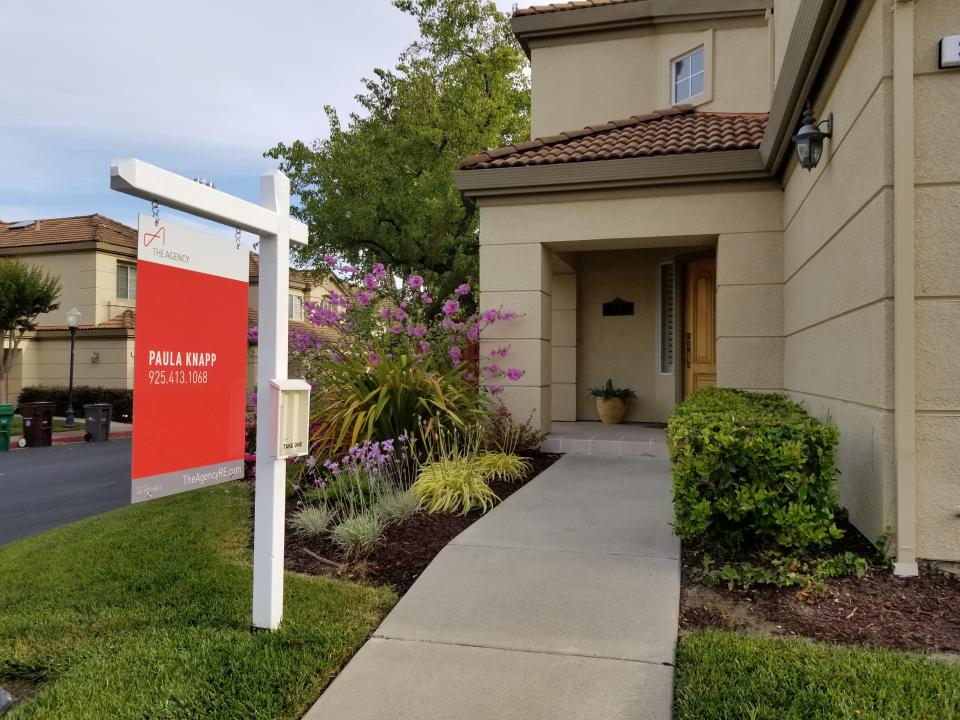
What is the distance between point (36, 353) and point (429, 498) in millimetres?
23602

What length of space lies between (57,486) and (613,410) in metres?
8.36

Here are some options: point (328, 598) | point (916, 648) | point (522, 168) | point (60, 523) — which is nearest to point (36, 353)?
point (60, 523)

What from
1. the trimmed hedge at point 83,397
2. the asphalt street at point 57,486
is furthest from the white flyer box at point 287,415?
the trimmed hedge at point 83,397

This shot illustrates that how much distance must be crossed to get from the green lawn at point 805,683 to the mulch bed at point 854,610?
222 mm

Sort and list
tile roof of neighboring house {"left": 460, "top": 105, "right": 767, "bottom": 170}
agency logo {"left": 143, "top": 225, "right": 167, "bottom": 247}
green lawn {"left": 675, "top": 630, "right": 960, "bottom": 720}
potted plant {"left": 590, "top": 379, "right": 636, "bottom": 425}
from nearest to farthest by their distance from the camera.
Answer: green lawn {"left": 675, "top": 630, "right": 960, "bottom": 720}
agency logo {"left": 143, "top": 225, "right": 167, "bottom": 247}
tile roof of neighboring house {"left": 460, "top": 105, "right": 767, "bottom": 170}
potted plant {"left": 590, "top": 379, "right": 636, "bottom": 425}

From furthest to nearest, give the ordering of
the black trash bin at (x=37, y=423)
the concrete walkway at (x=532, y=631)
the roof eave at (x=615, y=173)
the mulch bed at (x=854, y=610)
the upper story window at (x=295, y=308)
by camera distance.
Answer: the upper story window at (x=295, y=308) → the black trash bin at (x=37, y=423) → the roof eave at (x=615, y=173) → the mulch bed at (x=854, y=610) → the concrete walkway at (x=532, y=631)

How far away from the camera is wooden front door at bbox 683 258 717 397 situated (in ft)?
33.7

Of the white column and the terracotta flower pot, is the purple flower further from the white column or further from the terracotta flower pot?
the white column

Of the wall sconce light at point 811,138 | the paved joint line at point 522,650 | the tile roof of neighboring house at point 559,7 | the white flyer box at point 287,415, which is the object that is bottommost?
the paved joint line at point 522,650

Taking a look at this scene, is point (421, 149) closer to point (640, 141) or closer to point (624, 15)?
point (624, 15)

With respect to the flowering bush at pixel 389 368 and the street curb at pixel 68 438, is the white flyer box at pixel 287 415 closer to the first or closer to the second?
the flowering bush at pixel 389 368

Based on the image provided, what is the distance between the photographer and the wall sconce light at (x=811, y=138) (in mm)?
5352

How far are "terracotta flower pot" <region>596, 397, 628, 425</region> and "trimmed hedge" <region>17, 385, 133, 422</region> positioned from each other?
16.6 m

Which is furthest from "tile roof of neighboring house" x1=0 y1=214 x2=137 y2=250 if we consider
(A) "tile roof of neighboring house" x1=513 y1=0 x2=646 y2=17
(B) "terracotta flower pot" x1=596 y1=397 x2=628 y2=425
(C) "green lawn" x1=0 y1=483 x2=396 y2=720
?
(C) "green lawn" x1=0 y1=483 x2=396 y2=720
